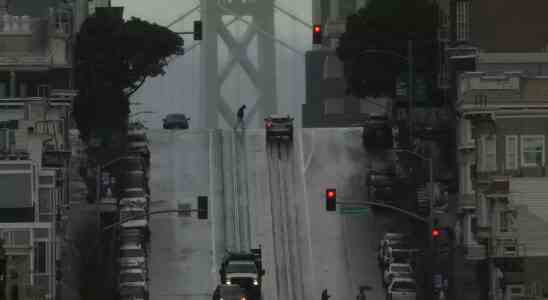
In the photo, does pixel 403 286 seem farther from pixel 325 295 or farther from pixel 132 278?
pixel 132 278

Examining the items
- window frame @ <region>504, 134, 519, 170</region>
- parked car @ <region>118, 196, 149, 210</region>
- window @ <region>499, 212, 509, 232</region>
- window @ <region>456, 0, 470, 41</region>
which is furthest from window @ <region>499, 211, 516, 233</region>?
window @ <region>456, 0, 470, 41</region>

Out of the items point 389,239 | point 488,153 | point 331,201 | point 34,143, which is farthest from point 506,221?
point 34,143

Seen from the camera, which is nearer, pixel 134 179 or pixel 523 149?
pixel 523 149

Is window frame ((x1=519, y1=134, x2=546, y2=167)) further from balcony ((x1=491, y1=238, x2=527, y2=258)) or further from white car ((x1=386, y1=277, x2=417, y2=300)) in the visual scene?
white car ((x1=386, y1=277, x2=417, y2=300))

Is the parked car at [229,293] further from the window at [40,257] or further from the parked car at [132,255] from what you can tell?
the parked car at [132,255]

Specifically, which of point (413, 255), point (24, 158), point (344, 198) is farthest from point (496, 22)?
point (24, 158)

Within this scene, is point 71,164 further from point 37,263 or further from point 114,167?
point 37,263
